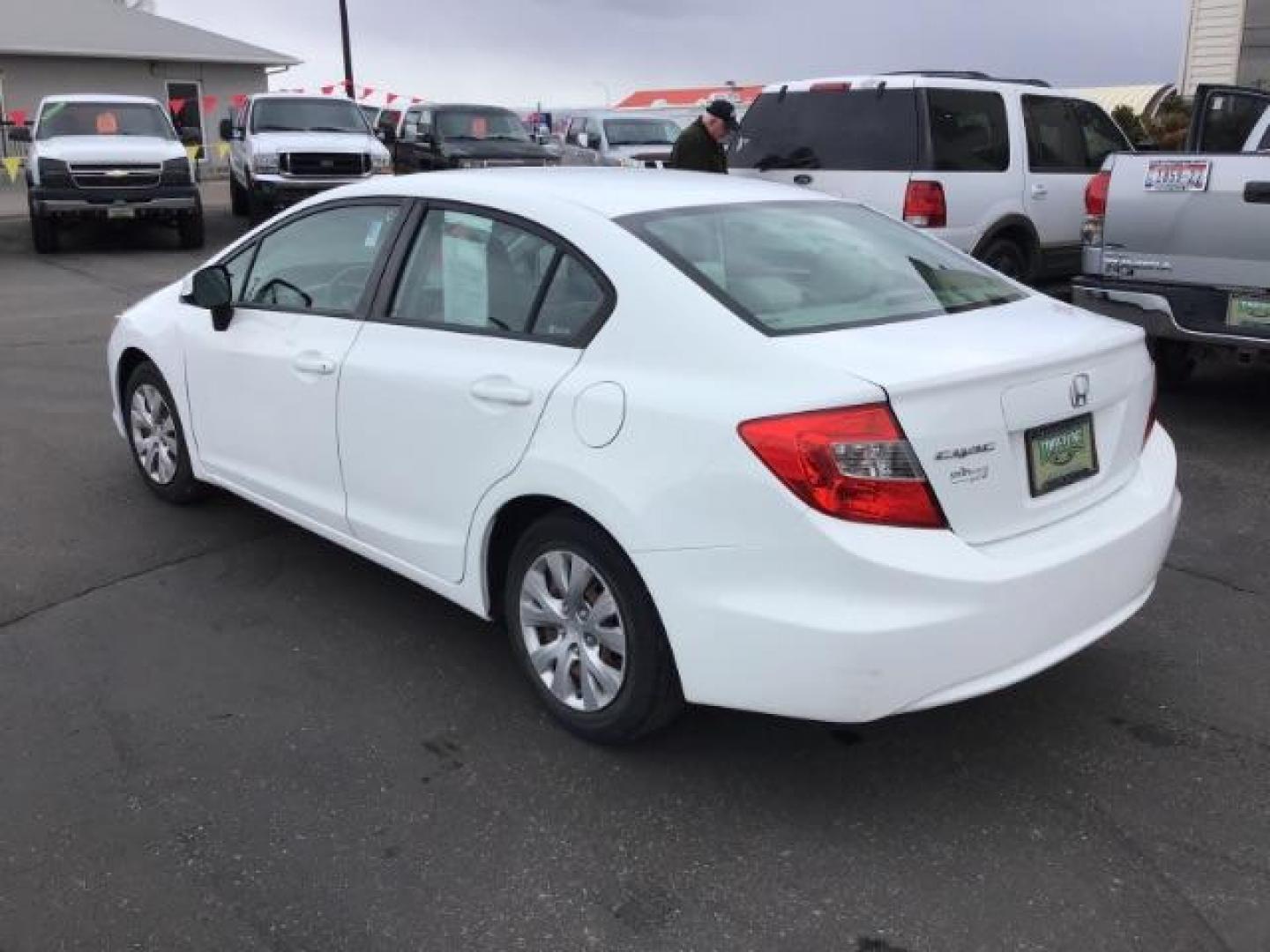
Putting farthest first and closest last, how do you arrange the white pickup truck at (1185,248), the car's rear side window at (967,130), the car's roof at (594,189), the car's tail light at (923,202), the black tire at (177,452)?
1. the car's rear side window at (967,130)
2. the car's tail light at (923,202)
3. the white pickup truck at (1185,248)
4. the black tire at (177,452)
5. the car's roof at (594,189)

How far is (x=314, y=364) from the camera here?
4.15 metres

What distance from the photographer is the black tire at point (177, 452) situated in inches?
206

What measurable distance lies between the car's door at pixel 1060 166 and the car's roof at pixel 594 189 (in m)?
5.54

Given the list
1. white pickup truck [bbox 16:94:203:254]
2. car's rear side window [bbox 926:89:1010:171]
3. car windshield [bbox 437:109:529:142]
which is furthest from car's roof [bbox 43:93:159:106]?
car's rear side window [bbox 926:89:1010:171]

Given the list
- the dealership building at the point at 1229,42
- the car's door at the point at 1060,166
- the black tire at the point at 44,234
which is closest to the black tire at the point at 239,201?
the black tire at the point at 44,234

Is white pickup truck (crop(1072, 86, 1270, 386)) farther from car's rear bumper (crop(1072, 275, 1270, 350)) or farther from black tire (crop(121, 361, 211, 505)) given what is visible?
black tire (crop(121, 361, 211, 505))

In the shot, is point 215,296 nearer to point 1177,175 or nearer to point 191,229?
point 1177,175

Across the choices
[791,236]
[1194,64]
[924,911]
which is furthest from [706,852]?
[1194,64]

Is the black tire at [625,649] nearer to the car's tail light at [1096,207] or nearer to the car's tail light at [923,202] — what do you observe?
the car's tail light at [1096,207]

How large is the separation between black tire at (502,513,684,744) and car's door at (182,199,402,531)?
113 centimetres

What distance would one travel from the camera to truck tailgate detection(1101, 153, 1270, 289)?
6.17 meters

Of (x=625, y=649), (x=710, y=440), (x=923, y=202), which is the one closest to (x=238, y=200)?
(x=923, y=202)

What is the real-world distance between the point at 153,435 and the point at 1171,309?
5232 millimetres

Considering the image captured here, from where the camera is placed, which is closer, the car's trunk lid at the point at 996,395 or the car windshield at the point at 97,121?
the car's trunk lid at the point at 996,395
